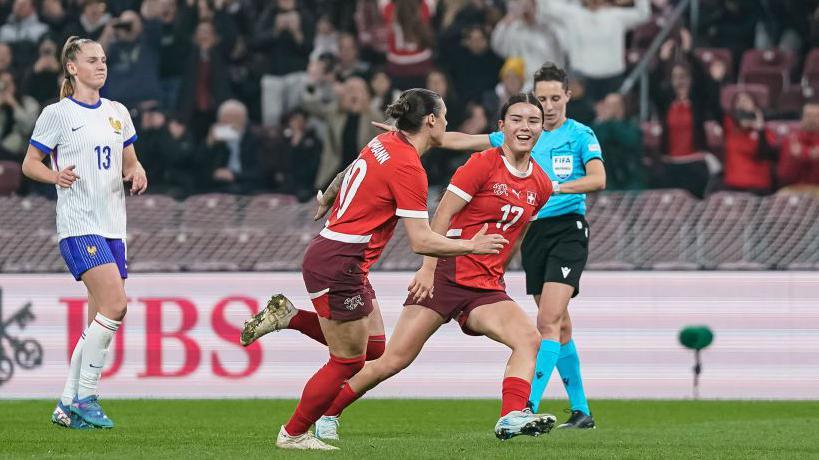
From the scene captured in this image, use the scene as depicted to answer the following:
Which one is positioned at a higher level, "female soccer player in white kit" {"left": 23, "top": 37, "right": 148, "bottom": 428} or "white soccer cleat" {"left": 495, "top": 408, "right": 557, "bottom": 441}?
"female soccer player in white kit" {"left": 23, "top": 37, "right": 148, "bottom": 428}

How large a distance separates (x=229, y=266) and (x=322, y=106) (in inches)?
144

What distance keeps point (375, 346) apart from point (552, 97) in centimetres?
223

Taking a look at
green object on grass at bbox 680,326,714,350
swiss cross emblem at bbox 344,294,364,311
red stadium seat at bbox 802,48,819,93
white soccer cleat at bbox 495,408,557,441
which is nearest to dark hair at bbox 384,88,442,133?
swiss cross emblem at bbox 344,294,364,311

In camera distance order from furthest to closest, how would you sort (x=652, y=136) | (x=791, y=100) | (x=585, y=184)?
(x=791, y=100)
(x=652, y=136)
(x=585, y=184)

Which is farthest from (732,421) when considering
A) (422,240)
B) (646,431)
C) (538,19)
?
(538,19)

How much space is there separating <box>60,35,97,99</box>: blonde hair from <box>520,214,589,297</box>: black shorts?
2876 millimetres

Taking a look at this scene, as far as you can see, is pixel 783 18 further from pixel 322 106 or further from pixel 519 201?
pixel 519 201

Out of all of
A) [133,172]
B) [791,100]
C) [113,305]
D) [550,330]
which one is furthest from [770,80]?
[113,305]

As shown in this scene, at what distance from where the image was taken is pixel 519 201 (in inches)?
278

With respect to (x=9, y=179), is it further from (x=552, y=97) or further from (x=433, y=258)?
(x=433, y=258)

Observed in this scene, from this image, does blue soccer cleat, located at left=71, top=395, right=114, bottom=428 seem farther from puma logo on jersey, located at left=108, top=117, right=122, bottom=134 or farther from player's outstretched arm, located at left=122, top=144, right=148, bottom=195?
puma logo on jersey, located at left=108, top=117, right=122, bottom=134

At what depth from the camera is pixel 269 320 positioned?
6.92 metres

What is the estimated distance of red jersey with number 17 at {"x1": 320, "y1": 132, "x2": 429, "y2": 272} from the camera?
626 centimetres

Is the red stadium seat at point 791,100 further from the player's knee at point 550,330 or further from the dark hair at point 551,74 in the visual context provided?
the player's knee at point 550,330
